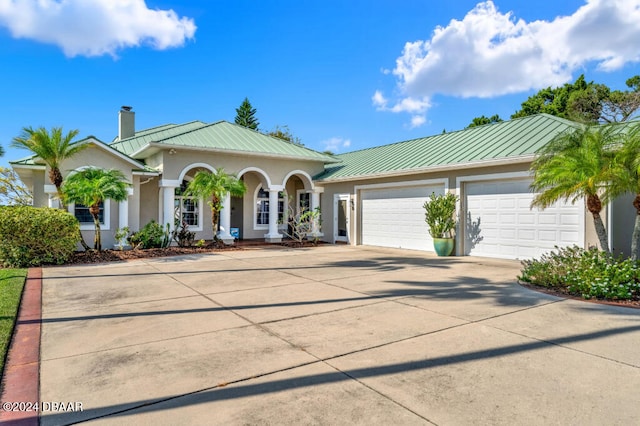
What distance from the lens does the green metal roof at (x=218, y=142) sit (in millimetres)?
16047

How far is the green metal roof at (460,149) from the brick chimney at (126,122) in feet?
35.4

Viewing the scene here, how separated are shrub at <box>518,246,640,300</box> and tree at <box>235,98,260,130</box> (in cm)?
4365

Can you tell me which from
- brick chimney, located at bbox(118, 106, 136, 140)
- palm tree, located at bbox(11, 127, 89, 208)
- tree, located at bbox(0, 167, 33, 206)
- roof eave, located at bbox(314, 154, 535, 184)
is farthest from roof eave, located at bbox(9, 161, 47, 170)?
tree, located at bbox(0, 167, 33, 206)

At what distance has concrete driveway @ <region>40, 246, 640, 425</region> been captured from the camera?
3.09m

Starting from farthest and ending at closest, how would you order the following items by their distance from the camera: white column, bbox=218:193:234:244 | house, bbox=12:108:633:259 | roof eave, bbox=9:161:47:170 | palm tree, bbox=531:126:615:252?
1. white column, bbox=218:193:234:244
2. roof eave, bbox=9:161:47:170
3. house, bbox=12:108:633:259
4. palm tree, bbox=531:126:615:252

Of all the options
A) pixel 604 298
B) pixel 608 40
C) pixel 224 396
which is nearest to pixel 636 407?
pixel 224 396

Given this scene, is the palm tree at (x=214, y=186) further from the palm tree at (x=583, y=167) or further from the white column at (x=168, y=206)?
the palm tree at (x=583, y=167)

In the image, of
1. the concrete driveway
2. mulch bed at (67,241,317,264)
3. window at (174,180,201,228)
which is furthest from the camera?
window at (174,180,201,228)

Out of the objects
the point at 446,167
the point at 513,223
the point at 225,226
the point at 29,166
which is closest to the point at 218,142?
the point at 225,226

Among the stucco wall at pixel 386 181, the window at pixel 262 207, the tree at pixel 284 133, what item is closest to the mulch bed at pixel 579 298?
the stucco wall at pixel 386 181

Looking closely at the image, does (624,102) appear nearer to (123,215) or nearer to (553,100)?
(553,100)

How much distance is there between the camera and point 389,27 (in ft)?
53.8

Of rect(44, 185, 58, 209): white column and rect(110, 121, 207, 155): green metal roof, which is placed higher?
rect(110, 121, 207, 155): green metal roof

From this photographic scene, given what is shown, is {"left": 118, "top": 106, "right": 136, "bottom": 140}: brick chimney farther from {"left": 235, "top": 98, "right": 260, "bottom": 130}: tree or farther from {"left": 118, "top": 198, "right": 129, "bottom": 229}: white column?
{"left": 235, "top": 98, "right": 260, "bottom": 130}: tree
